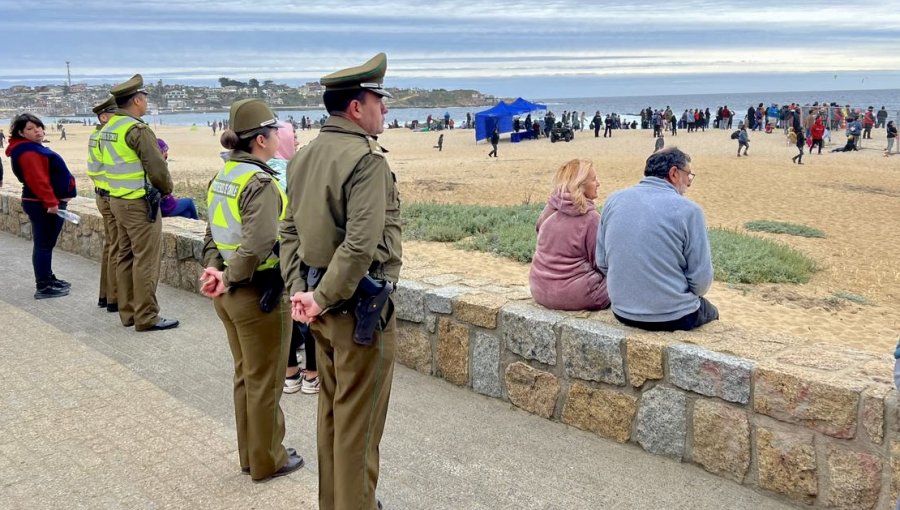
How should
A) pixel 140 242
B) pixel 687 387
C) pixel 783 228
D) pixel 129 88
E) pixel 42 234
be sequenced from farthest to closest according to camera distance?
pixel 783 228
pixel 42 234
pixel 140 242
pixel 129 88
pixel 687 387

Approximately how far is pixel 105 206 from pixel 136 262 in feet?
1.97

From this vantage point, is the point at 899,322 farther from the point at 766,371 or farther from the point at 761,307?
the point at 766,371

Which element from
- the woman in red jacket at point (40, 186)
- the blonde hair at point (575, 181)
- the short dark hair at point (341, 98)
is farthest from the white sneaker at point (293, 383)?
the woman in red jacket at point (40, 186)

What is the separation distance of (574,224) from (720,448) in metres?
1.48

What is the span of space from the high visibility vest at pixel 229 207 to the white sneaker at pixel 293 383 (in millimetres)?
1366

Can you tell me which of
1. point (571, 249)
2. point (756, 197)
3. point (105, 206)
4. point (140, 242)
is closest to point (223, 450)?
point (571, 249)

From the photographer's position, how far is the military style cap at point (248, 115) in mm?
3393

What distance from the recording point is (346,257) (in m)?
2.53

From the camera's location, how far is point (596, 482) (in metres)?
3.48

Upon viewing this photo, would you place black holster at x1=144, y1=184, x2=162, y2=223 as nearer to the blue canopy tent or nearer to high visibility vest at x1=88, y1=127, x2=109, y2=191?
high visibility vest at x1=88, y1=127, x2=109, y2=191

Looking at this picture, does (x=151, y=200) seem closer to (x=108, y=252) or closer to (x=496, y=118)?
(x=108, y=252)

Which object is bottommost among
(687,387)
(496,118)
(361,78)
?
(687,387)

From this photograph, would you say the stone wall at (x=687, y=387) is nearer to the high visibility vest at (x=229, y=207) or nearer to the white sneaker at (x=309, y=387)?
the white sneaker at (x=309, y=387)

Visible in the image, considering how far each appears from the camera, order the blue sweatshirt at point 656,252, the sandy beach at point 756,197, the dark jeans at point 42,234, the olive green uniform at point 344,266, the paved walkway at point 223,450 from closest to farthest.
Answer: the olive green uniform at point 344,266
the paved walkway at point 223,450
the blue sweatshirt at point 656,252
the dark jeans at point 42,234
the sandy beach at point 756,197
